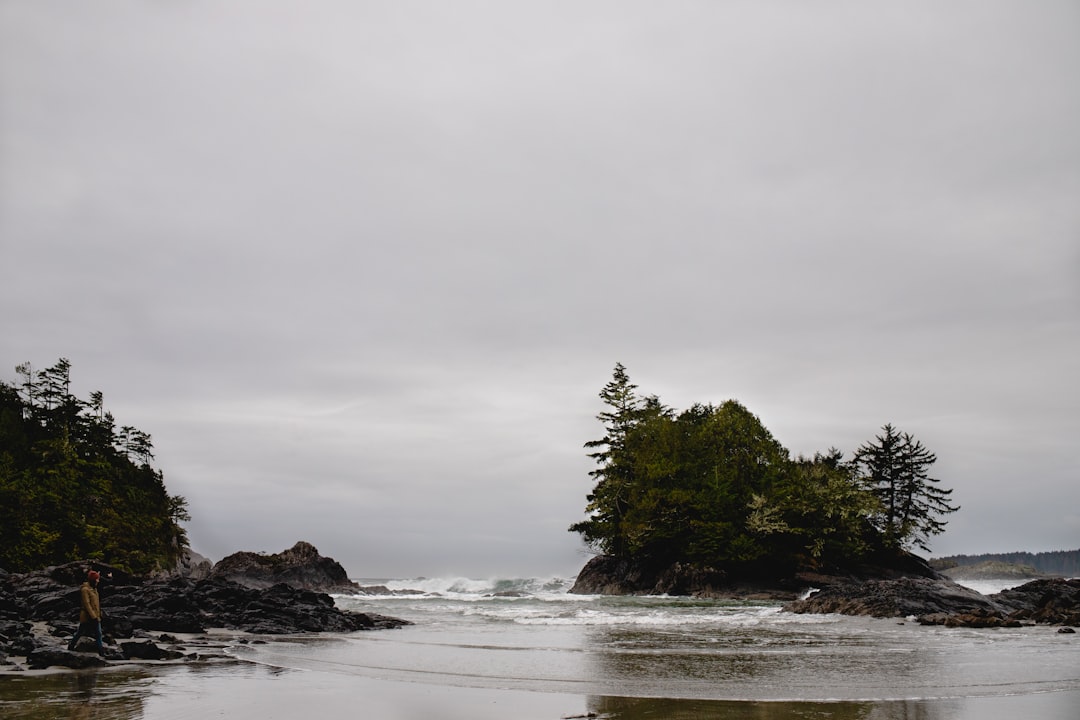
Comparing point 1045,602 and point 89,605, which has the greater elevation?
point 89,605

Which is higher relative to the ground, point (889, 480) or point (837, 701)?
point (889, 480)

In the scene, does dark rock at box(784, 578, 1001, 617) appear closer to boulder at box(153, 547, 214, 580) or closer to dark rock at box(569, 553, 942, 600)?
dark rock at box(569, 553, 942, 600)

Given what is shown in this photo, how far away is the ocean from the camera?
10.5 meters

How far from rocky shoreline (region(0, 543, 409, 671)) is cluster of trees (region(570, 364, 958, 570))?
107 feet

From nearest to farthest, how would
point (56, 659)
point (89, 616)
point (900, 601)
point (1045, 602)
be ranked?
point (56, 659) → point (89, 616) → point (900, 601) → point (1045, 602)

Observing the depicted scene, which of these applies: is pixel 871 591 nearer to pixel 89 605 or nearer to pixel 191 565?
pixel 89 605

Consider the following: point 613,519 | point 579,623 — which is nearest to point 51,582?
point 579,623

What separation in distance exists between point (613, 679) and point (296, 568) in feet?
194

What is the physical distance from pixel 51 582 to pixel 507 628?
17977 millimetres

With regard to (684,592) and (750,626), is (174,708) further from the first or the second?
(684,592)

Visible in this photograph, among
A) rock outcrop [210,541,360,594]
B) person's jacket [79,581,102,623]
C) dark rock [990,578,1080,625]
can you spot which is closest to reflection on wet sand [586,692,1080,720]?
person's jacket [79,581,102,623]

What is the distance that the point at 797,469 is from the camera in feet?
194

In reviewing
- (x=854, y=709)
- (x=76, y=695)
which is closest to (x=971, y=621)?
(x=854, y=709)

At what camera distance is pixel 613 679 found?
14.1m
